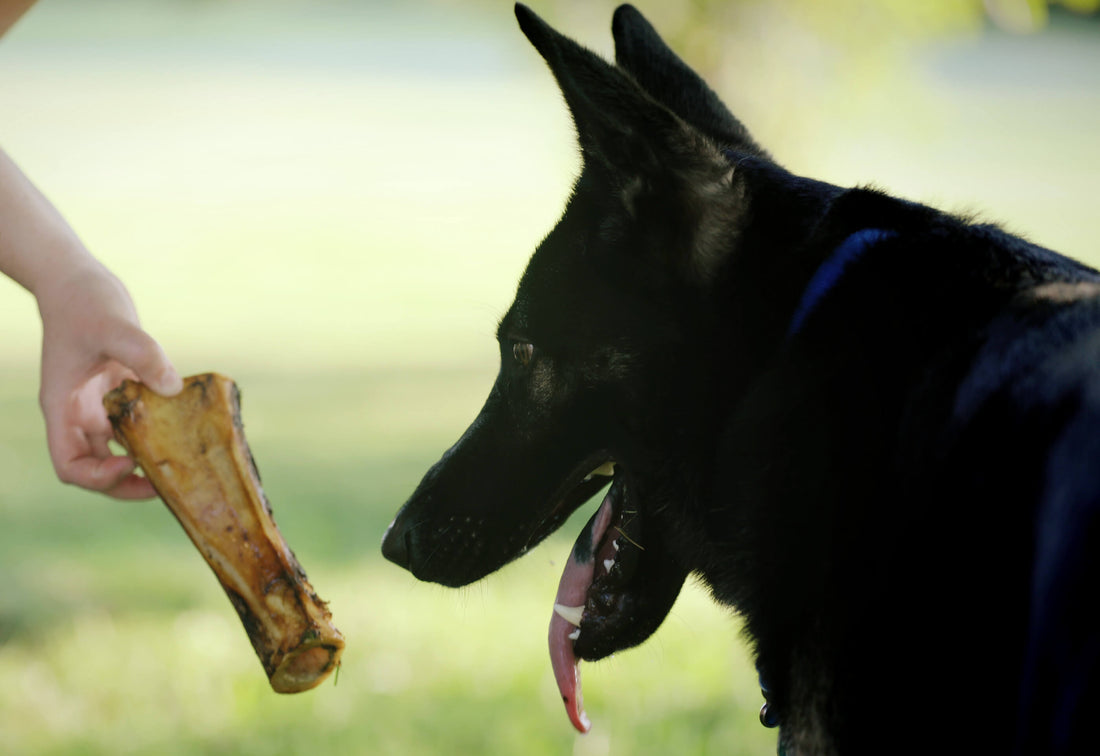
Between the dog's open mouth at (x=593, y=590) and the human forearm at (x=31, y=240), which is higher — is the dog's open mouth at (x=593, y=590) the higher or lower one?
the lower one

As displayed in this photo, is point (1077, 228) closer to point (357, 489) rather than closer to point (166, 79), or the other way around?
point (357, 489)

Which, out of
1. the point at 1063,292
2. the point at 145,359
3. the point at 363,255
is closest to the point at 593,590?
the point at 145,359

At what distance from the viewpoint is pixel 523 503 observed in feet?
7.03

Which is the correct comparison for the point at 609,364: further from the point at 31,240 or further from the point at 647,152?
the point at 31,240

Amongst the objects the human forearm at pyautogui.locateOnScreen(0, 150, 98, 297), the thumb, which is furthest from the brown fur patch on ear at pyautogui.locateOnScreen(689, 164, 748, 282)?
the human forearm at pyautogui.locateOnScreen(0, 150, 98, 297)

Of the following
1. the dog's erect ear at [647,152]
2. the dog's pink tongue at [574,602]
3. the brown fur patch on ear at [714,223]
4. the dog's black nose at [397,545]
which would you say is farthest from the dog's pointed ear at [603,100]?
the dog's black nose at [397,545]

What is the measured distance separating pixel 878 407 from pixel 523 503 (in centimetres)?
79

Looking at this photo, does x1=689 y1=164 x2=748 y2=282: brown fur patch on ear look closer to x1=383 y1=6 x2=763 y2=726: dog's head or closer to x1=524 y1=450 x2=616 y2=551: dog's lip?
x1=383 y1=6 x2=763 y2=726: dog's head

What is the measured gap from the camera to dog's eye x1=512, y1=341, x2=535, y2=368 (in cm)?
210

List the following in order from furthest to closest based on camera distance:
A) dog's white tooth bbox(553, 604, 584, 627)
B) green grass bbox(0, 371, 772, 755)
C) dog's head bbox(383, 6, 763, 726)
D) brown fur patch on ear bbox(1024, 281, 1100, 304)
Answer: green grass bbox(0, 371, 772, 755)
dog's white tooth bbox(553, 604, 584, 627)
dog's head bbox(383, 6, 763, 726)
brown fur patch on ear bbox(1024, 281, 1100, 304)

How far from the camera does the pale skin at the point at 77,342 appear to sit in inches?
75.8

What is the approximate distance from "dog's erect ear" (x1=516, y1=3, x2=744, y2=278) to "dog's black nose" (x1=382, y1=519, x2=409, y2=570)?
850 mm

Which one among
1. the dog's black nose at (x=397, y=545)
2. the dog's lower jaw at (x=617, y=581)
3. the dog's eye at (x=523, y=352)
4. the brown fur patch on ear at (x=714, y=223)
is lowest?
the dog's black nose at (x=397, y=545)

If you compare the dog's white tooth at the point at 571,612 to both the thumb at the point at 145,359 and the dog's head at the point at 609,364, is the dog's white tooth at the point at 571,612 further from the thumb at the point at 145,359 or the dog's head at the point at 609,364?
the thumb at the point at 145,359
